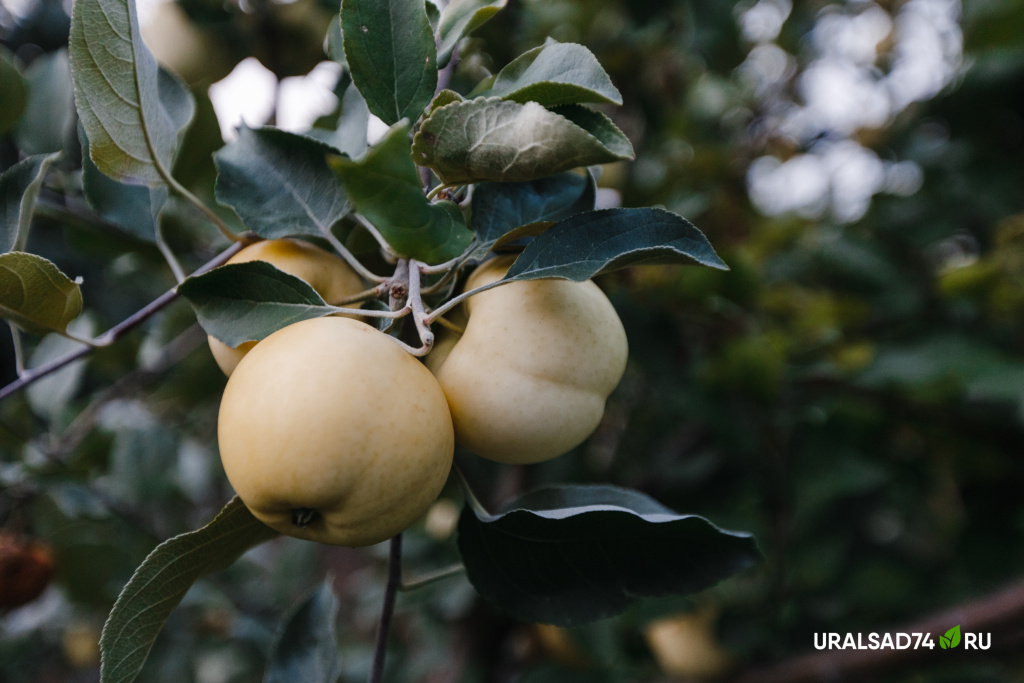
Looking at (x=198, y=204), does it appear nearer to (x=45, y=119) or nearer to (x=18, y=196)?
(x=18, y=196)

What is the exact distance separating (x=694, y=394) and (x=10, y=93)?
3.03ft

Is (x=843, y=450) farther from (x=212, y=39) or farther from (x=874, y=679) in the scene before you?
(x=212, y=39)

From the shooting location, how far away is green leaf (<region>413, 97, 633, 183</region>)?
34 cm

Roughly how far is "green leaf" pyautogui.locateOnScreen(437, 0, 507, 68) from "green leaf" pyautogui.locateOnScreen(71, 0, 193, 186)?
20 centimetres

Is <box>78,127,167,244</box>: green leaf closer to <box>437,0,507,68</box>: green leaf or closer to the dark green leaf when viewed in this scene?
the dark green leaf

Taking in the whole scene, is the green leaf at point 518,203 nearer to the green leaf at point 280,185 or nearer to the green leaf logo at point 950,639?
the green leaf at point 280,185

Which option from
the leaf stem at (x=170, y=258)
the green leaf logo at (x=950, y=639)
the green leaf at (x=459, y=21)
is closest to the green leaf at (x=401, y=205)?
the green leaf at (x=459, y=21)

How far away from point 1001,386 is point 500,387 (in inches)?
32.6

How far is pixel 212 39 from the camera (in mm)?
1007

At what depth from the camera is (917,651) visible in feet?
2.99

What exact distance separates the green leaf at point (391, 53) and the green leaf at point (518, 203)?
0.24ft

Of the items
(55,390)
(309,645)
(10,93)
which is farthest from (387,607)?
(55,390)

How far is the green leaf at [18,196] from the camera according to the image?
0.47 meters

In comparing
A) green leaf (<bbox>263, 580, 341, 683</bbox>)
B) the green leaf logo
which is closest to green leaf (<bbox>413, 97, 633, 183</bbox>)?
green leaf (<bbox>263, 580, 341, 683</bbox>)
